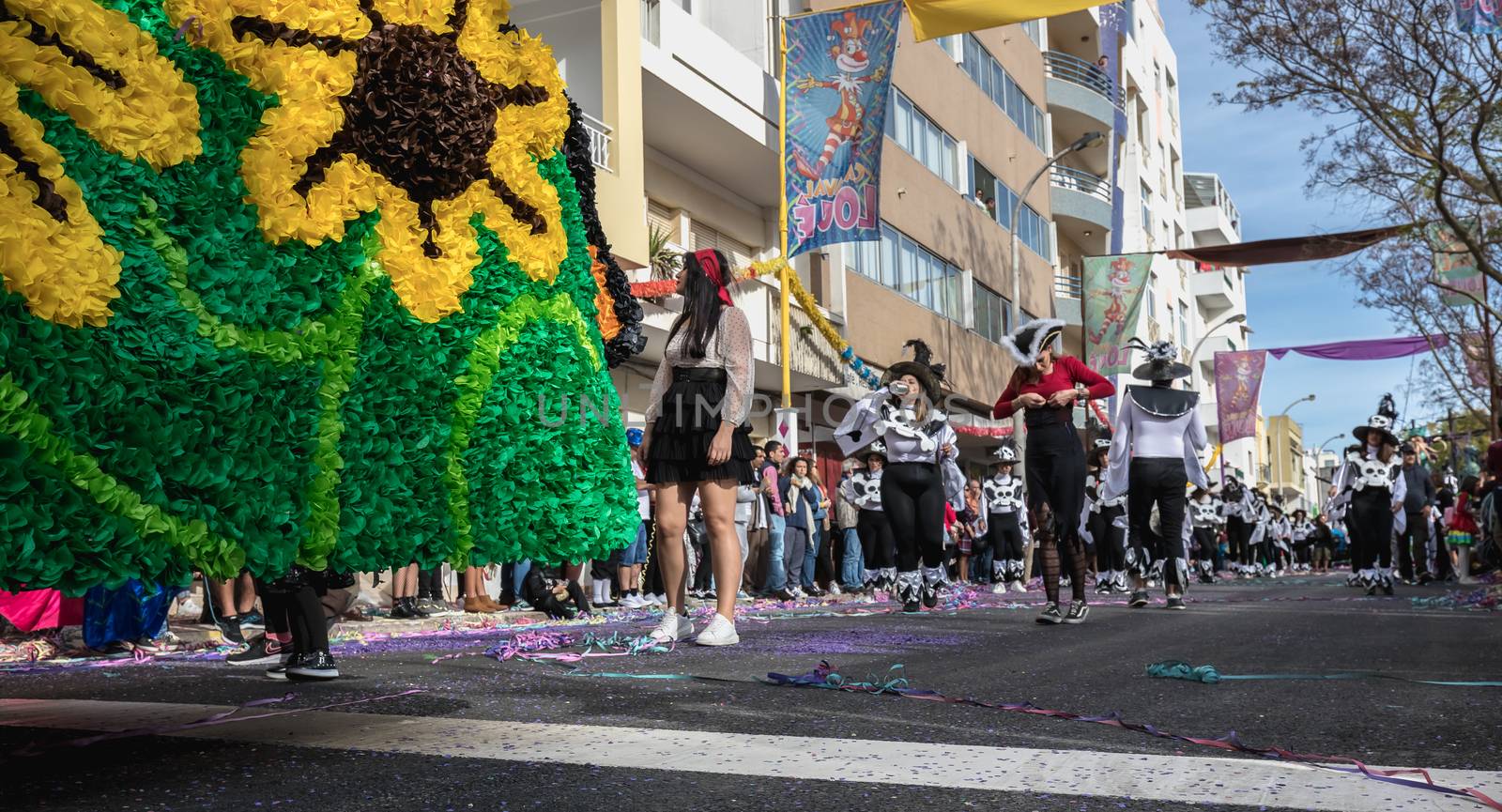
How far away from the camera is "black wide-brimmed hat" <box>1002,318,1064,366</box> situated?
32.2 feet

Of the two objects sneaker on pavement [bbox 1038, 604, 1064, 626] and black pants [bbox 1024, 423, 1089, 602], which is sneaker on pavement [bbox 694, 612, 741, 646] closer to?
sneaker on pavement [bbox 1038, 604, 1064, 626]

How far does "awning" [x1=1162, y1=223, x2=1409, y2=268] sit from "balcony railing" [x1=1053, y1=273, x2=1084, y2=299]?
32.2ft

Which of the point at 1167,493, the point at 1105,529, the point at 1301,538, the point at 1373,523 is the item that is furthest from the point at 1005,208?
the point at 1167,493

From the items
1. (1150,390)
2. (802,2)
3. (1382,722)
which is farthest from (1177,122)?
(1382,722)

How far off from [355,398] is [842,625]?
223 inches

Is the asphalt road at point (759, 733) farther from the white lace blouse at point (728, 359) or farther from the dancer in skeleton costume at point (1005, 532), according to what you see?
the dancer in skeleton costume at point (1005, 532)

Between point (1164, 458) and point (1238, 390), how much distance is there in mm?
36686

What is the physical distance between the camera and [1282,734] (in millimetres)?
4129

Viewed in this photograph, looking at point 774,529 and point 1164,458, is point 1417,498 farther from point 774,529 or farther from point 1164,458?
point 1164,458

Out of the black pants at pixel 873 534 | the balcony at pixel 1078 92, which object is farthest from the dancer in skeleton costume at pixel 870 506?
the balcony at pixel 1078 92

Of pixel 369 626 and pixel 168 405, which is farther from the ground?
pixel 168 405

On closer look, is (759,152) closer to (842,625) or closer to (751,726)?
(842,625)

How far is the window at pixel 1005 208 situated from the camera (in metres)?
34.8

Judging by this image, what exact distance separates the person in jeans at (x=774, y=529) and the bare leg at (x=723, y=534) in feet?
30.9
